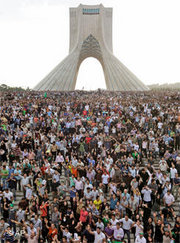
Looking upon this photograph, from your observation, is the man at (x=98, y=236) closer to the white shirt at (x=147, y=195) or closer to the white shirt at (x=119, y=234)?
the white shirt at (x=119, y=234)

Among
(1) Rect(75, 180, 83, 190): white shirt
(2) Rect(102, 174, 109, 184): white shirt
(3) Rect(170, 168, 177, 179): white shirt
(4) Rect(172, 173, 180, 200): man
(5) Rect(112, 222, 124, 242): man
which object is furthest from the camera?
(3) Rect(170, 168, 177, 179): white shirt

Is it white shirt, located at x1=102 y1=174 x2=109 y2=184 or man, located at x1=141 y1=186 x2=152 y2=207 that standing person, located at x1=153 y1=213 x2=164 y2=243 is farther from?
white shirt, located at x1=102 y1=174 x2=109 y2=184

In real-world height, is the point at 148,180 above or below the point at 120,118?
below

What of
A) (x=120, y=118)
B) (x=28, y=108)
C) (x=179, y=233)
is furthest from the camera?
(x=28, y=108)

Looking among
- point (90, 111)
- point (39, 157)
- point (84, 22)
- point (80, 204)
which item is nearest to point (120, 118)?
point (90, 111)

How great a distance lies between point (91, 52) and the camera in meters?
57.2

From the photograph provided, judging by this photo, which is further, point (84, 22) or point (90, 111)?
point (84, 22)

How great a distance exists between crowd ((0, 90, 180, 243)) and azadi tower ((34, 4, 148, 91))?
27626 millimetres

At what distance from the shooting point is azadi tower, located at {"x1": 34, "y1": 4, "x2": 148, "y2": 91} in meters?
43.0

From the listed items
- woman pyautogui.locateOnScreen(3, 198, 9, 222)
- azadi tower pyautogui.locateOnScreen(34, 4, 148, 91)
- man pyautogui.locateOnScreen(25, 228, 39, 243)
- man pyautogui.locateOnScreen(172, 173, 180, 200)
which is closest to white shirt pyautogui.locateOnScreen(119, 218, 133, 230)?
man pyautogui.locateOnScreen(25, 228, 39, 243)

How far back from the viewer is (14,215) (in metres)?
7.54

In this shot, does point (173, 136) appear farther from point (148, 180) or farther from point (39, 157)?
point (39, 157)

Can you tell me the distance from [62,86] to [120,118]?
26009 millimetres

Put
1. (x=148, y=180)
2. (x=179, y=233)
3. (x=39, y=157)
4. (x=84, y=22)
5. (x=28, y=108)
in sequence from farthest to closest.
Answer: (x=84, y=22) < (x=28, y=108) < (x=39, y=157) < (x=148, y=180) < (x=179, y=233)
